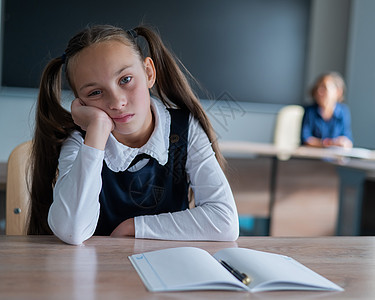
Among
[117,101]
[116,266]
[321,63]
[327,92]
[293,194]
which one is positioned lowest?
[293,194]

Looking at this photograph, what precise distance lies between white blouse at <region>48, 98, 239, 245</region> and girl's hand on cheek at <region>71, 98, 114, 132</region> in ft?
0.25

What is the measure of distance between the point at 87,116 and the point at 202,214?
0.37 metres

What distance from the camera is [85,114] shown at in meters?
1.25

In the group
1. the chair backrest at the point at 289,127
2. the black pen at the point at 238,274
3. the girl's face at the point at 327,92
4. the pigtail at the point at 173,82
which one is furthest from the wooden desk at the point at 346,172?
the black pen at the point at 238,274

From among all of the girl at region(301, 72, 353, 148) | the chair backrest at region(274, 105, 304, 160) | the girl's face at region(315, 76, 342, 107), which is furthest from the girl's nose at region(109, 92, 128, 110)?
the chair backrest at region(274, 105, 304, 160)

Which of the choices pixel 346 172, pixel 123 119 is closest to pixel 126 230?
pixel 123 119

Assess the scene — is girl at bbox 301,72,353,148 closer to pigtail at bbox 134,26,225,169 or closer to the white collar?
pigtail at bbox 134,26,225,169

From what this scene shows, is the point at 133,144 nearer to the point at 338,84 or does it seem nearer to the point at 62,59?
the point at 62,59

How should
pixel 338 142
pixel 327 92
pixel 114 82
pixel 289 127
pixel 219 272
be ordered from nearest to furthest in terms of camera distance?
pixel 219 272 → pixel 114 82 → pixel 338 142 → pixel 327 92 → pixel 289 127

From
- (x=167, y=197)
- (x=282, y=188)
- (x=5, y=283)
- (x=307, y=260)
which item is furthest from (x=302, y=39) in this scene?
(x=5, y=283)

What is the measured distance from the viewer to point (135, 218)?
45.2 inches

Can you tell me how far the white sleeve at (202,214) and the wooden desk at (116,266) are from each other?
3 cm

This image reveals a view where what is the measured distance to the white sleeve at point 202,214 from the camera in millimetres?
1133

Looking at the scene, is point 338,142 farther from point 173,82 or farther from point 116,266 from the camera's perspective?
point 116,266
